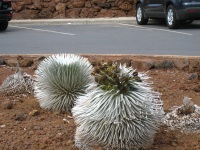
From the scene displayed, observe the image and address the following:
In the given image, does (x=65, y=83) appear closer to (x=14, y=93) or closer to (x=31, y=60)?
(x=14, y=93)

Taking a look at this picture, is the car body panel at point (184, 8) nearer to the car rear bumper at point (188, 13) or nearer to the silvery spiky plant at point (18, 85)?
the car rear bumper at point (188, 13)

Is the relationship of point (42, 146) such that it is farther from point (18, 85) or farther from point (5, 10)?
point (5, 10)

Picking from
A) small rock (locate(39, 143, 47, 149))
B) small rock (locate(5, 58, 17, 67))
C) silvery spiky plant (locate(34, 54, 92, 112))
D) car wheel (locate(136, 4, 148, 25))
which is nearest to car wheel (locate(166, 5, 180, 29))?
car wheel (locate(136, 4, 148, 25))

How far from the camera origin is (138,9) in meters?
23.3

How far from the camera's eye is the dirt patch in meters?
5.11

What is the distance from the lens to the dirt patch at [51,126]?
511 centimetres

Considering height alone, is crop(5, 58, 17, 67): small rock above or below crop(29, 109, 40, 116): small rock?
below

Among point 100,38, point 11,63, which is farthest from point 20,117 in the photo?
point 100,38

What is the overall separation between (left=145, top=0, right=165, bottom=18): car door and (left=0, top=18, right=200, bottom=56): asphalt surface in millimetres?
595

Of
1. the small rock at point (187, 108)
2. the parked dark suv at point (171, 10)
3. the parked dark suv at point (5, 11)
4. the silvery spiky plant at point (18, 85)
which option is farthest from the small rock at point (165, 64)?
the parked dark suv at point (5, 11)

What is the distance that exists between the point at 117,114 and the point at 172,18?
16.0 m

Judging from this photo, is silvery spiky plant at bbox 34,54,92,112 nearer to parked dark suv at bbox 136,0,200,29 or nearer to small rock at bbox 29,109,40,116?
small rock at bbox 29,109,40,116

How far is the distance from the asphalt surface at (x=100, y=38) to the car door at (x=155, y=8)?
1.95 ft

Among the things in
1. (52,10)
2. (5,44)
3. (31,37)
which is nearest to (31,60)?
(5,44)
